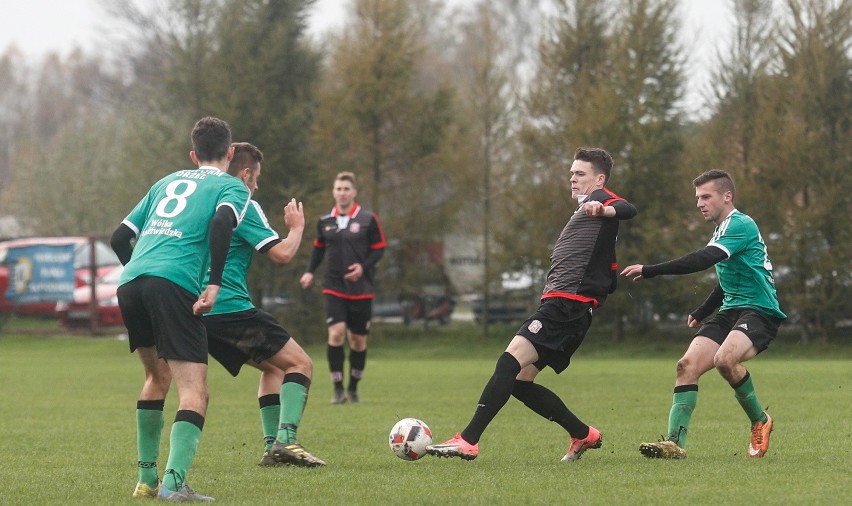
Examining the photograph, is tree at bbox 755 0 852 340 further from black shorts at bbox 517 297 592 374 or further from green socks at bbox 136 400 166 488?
green socks at bbox 136 400 166 488

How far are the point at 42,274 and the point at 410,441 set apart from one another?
21077 mm

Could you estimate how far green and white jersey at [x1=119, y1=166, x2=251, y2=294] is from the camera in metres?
6.36

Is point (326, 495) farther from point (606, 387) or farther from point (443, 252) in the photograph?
point (443, 252)

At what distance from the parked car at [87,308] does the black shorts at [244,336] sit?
19684mm

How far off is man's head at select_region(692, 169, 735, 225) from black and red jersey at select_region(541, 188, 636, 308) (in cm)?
75

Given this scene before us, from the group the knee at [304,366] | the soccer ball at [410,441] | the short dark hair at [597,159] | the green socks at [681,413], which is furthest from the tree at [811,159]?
the soccer ball at [410,441]

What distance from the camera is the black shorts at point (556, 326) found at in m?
7.55

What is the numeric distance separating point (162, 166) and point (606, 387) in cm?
1870

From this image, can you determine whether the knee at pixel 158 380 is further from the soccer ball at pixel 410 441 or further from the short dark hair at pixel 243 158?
the short dark hair at pixel 243 158

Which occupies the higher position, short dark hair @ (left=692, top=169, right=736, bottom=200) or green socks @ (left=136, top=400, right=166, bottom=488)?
short dark hair @ (left=692, top=169, right=736, bottom=200)

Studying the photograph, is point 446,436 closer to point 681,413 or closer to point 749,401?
point 681,413

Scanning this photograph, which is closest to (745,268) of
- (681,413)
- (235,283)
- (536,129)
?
(681,413)

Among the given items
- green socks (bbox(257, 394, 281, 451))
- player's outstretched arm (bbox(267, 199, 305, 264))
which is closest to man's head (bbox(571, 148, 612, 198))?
player's outstretched arm (bbox(267, 199, 305, 264))

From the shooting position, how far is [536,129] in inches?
1008
